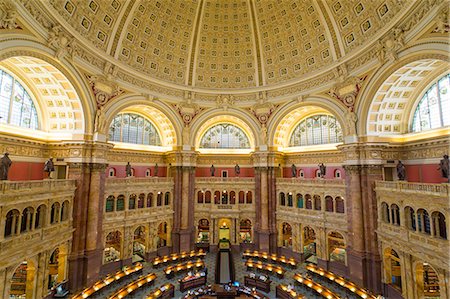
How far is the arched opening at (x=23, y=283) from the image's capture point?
16.2m

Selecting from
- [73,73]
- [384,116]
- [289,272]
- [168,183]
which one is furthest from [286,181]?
[73,73]

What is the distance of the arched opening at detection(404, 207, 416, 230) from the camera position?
16.9 m

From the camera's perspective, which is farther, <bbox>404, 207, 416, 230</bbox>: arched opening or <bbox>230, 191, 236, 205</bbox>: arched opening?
<bbox>230, 191, 236, 205</bbox>: arched opening

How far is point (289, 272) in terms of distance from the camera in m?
24.1

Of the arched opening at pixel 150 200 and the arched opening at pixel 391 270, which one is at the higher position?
the arched opening at pixel 150 200

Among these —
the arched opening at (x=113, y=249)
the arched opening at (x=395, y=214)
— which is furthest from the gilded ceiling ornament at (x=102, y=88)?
the arched opening at (x=395, y=214)

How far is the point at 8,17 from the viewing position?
12992 mm

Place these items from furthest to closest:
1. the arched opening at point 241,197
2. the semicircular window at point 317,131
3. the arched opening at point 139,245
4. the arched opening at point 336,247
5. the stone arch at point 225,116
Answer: the arched opening at point 241,197, the stone arch at point 225,116, the semicircular window at point 317,131, the arched opening at point 139,245, the arched opening at point 336,247

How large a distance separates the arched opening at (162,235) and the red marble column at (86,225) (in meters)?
8.46

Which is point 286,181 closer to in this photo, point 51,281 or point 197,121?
point 197,121

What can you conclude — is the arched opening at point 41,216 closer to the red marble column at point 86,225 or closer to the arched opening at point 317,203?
the red marble column at point 86,225

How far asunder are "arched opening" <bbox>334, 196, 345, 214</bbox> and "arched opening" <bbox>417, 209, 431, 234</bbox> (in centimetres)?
813

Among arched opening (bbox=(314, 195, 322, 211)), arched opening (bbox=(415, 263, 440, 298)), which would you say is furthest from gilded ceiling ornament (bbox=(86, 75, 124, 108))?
arched opening (bbox=(415, 263, 440, 298))

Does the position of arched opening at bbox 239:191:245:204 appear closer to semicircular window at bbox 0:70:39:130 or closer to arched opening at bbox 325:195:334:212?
arched opening at bbox 325:195:334:212
